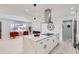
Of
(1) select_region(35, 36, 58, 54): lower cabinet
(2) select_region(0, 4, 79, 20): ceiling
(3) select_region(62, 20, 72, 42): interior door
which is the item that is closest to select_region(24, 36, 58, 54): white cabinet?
(1) select_region(35, 36, 58, 54): lower cabinet

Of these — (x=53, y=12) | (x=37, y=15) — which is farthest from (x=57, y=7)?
(x=37, y=15)

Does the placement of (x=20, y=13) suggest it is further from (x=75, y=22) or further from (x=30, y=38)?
(x=75, y=22)

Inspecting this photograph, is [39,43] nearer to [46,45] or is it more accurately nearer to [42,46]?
[42,46]

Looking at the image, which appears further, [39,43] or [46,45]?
[46,45]

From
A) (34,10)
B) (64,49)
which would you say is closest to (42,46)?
(64,49)

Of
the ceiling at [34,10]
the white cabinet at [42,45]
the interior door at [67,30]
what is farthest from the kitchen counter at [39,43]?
the ceiling at [34,10]

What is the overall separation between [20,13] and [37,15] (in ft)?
1.20

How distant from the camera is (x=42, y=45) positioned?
186 cm

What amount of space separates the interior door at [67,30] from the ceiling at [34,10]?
17 cm

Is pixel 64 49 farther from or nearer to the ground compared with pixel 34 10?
nearer to the ground

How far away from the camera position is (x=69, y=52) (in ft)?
5.60

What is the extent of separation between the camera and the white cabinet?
1.75m

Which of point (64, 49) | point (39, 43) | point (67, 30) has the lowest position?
point (64, 49)

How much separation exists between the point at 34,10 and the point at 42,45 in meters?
0.74
